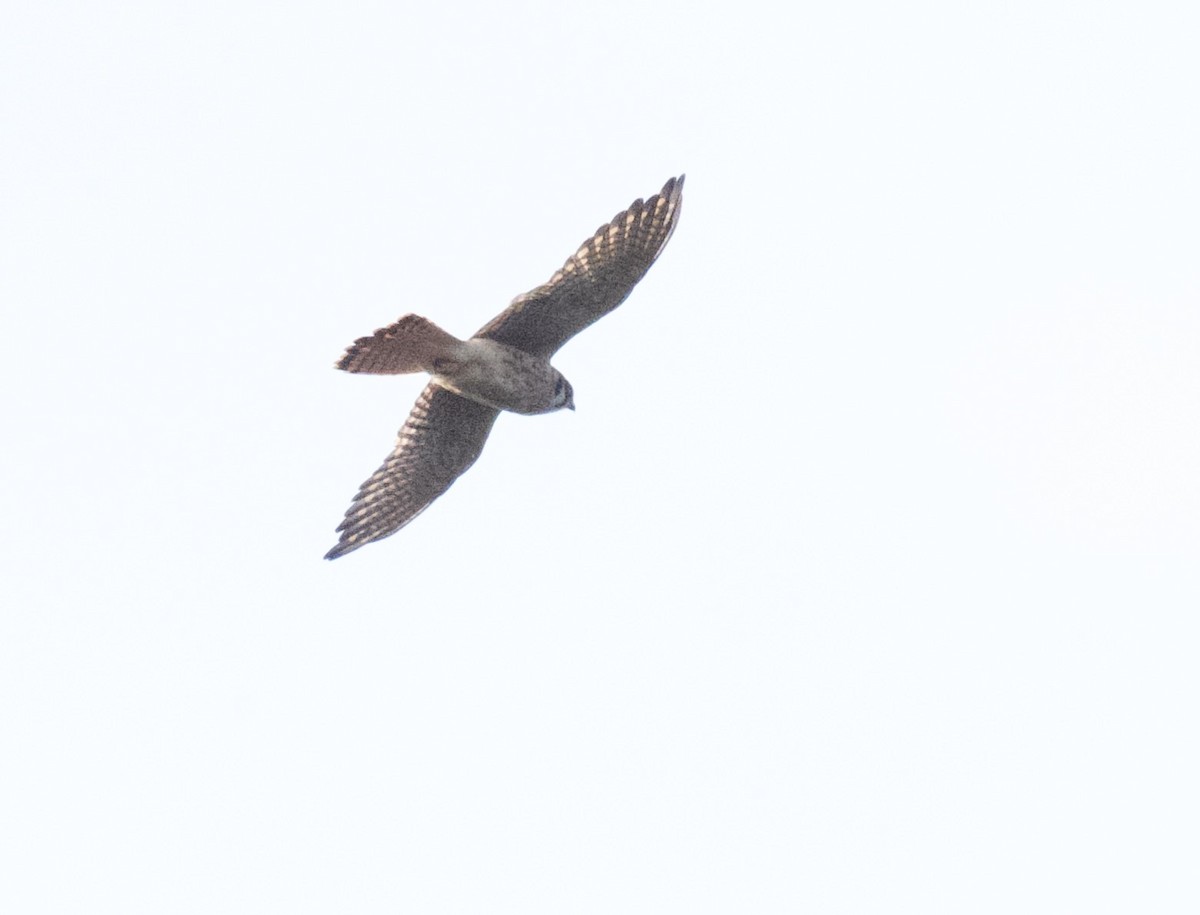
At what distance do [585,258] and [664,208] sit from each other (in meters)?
0.71

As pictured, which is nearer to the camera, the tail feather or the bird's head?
the tail feather

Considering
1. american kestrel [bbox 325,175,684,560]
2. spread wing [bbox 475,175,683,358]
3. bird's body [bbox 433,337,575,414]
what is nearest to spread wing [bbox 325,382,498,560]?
american kestrel [bbox 325,175,684,560]

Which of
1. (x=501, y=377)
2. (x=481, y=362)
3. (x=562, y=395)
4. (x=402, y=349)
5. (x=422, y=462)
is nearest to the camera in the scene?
(x=402, y=349)

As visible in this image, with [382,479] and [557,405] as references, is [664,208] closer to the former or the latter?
[557,405]

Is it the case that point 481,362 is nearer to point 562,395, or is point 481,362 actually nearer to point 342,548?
point 562,395

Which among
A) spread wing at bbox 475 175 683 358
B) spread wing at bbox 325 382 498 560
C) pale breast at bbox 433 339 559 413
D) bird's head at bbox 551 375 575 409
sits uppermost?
spread wing at bbox 475 175 683 358

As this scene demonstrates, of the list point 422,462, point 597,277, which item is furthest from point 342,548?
point 597,277

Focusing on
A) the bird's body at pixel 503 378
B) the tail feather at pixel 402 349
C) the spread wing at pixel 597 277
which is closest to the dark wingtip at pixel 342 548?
the bird's body at pixel 503 378

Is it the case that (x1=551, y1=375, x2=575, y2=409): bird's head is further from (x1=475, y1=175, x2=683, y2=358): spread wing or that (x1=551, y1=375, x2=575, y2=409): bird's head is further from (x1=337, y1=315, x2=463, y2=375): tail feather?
(x1=337, y1=315, x2=463, y2=375): tail feather

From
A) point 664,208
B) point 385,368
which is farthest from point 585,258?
point 385,368

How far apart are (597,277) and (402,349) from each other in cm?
156

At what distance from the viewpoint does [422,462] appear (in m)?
17.7

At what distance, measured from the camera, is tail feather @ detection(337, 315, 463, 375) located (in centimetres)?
1561

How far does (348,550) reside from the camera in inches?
689
